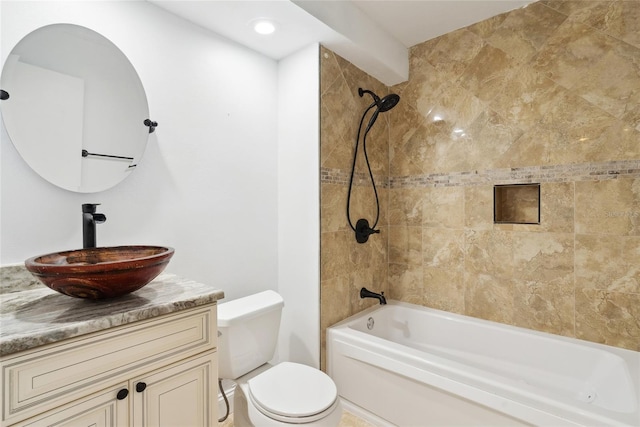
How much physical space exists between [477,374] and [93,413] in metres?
1.57

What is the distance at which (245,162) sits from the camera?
202 cm

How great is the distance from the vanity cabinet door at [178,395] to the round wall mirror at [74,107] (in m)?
0.91

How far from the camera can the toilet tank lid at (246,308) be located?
5.03 ft

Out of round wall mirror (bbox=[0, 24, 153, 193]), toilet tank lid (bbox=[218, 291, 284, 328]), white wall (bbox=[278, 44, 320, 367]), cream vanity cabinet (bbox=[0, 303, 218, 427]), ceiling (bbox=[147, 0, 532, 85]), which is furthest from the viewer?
white wall (bbox=[278, 44, 320, 367])

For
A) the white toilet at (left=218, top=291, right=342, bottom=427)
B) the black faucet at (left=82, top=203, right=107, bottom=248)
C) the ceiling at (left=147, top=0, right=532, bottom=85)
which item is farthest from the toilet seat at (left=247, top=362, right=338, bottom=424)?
the ceiling at (left=147, top=0, right=532, bottom=85)

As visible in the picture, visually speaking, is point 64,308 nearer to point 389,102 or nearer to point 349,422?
point 349,422

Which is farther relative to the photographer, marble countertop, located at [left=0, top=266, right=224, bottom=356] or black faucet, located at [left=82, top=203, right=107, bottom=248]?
black faucet, located at [left=82, top=203, right=107, bottom=248]

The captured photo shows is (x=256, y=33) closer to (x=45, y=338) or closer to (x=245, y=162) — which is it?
(x=245, y=162)

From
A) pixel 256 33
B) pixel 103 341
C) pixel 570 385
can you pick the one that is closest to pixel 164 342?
pixel 103 341

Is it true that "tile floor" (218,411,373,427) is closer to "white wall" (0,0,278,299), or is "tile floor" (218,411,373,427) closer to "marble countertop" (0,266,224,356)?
"white wall" (0,0,278,299)

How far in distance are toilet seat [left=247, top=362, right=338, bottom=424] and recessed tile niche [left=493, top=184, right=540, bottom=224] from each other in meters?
1.59

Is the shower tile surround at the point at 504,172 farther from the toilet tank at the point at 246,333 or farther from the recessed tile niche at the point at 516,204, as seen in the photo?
the toilet tank at the point at 246,333

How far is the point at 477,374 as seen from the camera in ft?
4.83

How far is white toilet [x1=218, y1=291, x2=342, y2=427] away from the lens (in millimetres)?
1341
